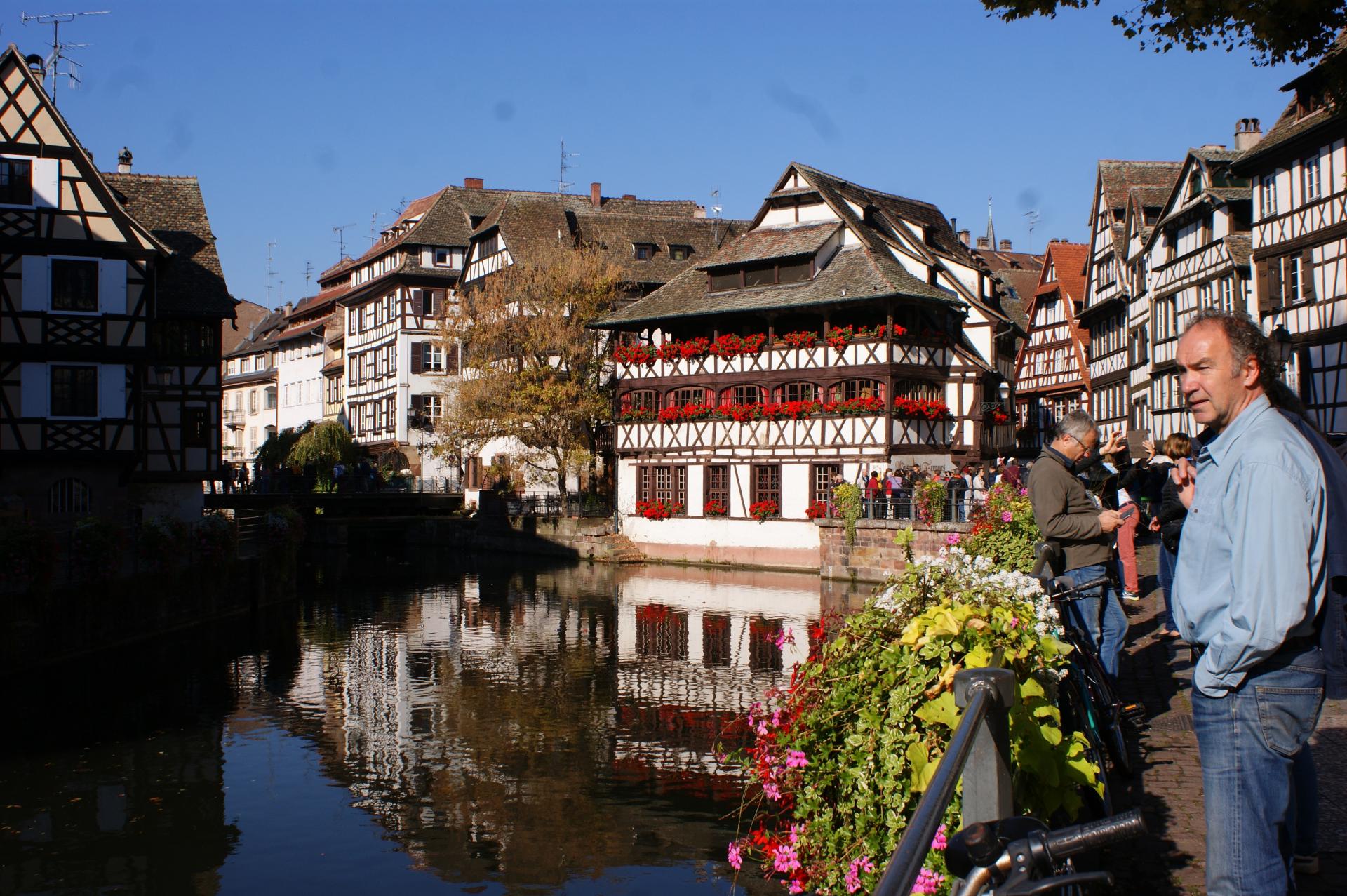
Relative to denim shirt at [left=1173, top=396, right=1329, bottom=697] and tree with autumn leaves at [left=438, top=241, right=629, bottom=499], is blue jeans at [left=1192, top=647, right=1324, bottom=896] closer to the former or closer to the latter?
denim shirt at [left=1173, top=396, right=1329, bottom=697]

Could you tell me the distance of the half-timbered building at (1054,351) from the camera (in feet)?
171

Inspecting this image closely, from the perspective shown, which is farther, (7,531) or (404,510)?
(404,510)

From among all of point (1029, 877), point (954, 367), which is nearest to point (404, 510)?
point (954, 367)

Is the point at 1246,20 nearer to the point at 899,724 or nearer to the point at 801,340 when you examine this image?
the point at 899,724

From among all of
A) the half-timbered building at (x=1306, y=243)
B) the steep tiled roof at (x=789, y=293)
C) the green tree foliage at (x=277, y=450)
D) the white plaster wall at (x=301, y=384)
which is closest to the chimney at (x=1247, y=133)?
the half-timbered building at (x=1306, y=243)

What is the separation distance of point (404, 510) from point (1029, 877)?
48.5 metres

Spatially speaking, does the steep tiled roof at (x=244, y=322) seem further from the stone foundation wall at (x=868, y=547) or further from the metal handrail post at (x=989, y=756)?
the metal handrail post at (x=989, y=756)

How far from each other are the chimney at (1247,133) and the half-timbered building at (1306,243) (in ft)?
24.4

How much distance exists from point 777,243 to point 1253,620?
117 feet

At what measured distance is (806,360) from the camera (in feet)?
119

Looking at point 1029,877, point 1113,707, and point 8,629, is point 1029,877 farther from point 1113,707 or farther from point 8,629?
point 8,629

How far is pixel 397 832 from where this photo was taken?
9953 millimetres

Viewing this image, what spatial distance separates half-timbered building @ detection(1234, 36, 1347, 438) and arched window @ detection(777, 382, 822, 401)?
1136 centimetres

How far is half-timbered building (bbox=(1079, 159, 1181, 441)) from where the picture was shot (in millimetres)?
40750
